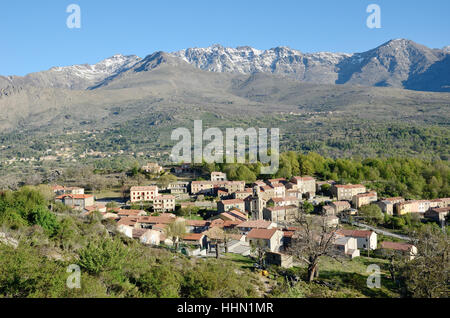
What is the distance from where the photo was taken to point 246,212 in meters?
43.7

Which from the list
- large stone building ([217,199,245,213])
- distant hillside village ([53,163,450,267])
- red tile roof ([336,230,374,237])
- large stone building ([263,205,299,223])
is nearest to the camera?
distant hillside village ([53,163,450,267])

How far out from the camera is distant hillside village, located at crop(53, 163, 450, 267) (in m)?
31.0

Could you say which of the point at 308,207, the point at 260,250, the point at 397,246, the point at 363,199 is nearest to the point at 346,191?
the point at 363,199

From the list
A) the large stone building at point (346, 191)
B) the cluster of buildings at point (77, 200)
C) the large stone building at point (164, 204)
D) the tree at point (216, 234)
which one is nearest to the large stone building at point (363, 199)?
the large stone building at point (346, 191)

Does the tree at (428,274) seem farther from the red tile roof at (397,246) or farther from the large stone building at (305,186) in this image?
the large stone building at (305,186)

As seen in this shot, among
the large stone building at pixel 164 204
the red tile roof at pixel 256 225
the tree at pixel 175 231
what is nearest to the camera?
the tree at pixel 175 231

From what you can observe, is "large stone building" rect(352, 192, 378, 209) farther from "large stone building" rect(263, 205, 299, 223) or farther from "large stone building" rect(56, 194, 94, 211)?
"large stone building" rect(56, 194, 94, 211)

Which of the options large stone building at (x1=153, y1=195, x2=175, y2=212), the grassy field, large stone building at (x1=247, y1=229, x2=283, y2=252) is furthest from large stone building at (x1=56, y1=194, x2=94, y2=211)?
the grassy field

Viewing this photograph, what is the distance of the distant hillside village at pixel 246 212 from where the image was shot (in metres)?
31.0
